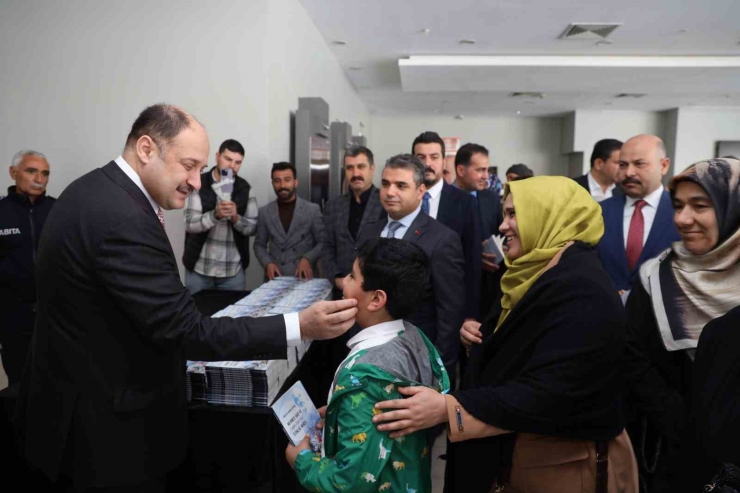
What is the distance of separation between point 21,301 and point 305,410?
2.80 metres

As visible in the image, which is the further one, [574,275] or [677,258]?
[677,258]

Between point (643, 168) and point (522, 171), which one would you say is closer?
point (643, 168)

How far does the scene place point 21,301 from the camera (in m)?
3.29

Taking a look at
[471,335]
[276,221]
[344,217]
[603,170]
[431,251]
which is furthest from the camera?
[603,170]

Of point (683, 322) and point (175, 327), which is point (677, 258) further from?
point (175, 327)

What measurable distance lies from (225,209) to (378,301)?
7.64ft

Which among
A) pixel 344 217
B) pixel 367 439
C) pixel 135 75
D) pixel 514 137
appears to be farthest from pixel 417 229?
pixel 514 137

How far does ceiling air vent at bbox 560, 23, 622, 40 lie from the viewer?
5.80 metres

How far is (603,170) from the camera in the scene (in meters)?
3.92

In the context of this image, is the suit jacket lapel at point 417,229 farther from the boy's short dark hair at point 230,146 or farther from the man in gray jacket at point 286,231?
the boy's short dark hair at point 230,146

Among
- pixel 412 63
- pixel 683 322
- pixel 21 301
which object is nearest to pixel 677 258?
pixel 683 322

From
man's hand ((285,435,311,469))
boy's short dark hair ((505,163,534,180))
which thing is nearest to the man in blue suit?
man's hand ((285,435,311,469))

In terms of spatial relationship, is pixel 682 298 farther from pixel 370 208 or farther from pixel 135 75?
pixel 135 75

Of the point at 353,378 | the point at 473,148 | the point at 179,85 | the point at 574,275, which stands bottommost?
the point at 353,378
